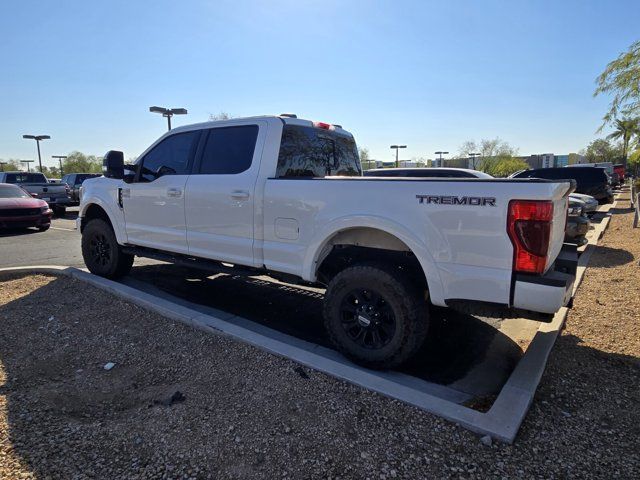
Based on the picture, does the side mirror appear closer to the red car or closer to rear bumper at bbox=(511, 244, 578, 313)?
rear bumper at bbox=(511, 244, 578, 313)

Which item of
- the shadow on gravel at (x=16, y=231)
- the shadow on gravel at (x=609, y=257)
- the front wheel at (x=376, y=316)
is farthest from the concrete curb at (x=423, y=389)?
the shadow on gravel at (x=16, y=231)

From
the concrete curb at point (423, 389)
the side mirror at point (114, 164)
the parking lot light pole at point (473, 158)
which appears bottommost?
the concrete curb at point (423, 389)

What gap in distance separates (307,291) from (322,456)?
11.3ft

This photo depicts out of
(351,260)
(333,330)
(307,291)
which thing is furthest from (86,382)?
(307,291)

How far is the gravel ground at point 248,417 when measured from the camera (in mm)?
2369

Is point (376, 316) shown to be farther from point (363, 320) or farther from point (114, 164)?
point (114, 164)

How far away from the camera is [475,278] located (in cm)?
297

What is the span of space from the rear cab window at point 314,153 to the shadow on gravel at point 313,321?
63.3 inches

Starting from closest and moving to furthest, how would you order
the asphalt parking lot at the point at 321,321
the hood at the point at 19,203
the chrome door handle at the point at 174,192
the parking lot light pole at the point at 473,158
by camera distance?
the asphalt parking lot at the point at 321,321
the chrome door handle at the point at 174,192
the hood at the point at 19,203
the parking lot light pole at the point at 473,158

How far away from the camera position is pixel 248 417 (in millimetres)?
2805

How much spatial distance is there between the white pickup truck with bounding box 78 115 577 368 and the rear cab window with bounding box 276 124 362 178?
0.02 metres

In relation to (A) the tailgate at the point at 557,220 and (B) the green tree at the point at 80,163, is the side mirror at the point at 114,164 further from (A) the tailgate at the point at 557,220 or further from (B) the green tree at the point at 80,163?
(B) the green tree at the point at 80,163

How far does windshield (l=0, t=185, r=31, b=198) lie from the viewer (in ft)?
41.6

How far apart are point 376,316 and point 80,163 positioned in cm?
8211
